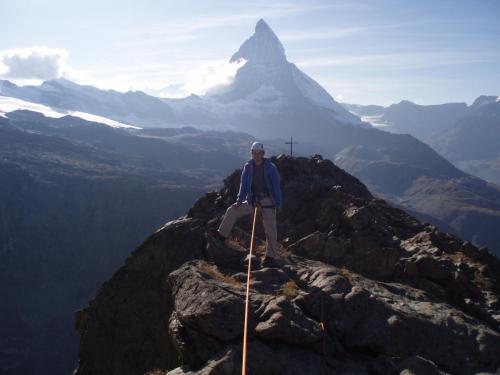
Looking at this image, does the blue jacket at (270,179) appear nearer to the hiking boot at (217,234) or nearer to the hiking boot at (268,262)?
the hiking boot at (268,262)

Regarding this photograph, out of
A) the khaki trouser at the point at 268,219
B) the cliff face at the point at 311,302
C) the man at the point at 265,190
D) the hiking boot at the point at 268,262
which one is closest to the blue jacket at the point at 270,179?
the man at the point at 265,190

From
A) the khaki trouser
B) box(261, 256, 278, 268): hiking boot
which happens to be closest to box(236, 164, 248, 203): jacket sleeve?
the khaki trouser

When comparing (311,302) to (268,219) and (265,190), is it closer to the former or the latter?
(268,219)

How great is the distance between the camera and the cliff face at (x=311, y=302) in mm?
12766

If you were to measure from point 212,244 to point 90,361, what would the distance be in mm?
8189

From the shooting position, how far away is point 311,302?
47.1 feet

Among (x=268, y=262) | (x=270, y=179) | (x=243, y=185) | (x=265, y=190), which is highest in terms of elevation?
(x=270, y=179)

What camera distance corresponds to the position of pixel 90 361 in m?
21.7

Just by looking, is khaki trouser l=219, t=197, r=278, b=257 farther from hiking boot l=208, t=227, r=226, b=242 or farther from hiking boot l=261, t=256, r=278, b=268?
hiking boot l=208, t=227, r=226, b=242

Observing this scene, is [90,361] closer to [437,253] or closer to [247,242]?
[247,242]

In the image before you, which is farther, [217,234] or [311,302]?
[217,234]

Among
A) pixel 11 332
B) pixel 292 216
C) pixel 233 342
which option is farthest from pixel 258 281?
pixel 11 332

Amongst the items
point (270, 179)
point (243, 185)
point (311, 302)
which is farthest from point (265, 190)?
point (311, 302)

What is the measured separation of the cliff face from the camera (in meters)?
12.8
